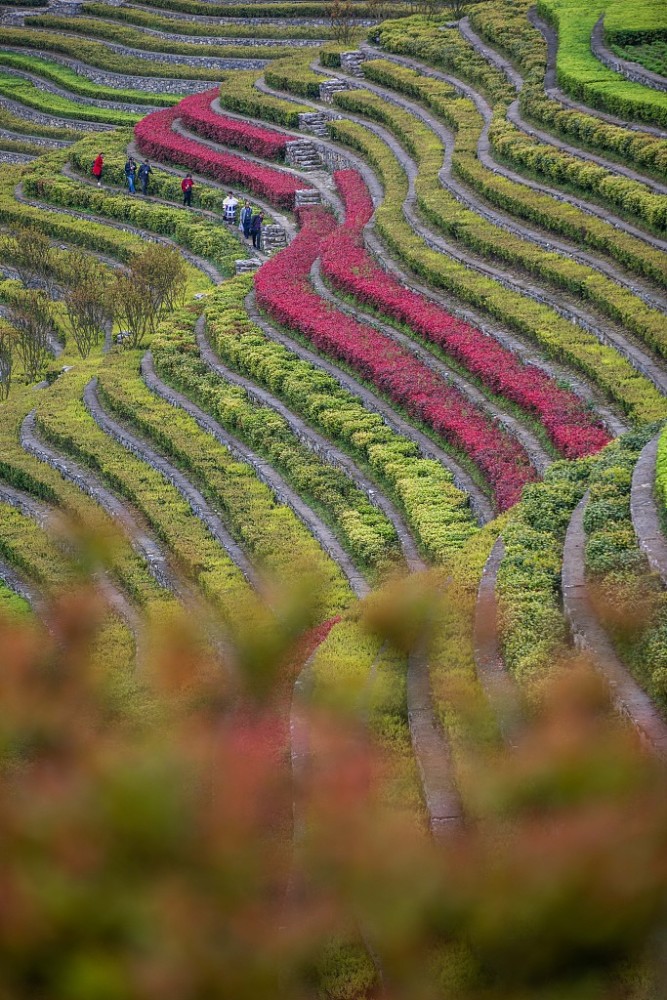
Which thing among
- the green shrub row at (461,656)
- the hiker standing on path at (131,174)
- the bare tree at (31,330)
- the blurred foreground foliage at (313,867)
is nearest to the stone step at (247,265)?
the bare tree at (31,330)

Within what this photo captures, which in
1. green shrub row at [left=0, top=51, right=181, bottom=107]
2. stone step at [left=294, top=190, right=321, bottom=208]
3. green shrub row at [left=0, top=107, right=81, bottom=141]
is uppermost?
stone step at [left=294, top=190, right=321, bottom=208]

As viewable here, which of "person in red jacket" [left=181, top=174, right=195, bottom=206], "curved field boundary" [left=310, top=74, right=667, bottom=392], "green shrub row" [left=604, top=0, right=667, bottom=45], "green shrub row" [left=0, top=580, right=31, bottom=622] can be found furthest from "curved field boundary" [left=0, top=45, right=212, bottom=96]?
"green shrub row" [left=0, top=580, right=31, bottom=622]

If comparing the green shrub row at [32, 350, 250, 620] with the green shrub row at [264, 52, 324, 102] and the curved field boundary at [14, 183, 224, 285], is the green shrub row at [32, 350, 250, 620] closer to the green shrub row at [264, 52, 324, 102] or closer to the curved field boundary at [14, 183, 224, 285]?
the curved field boundary at [14, 183, 224, 285]

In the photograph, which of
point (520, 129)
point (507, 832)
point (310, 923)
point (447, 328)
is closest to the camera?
point (310, 923)

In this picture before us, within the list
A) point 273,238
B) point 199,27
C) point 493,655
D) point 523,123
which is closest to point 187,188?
point 273,238

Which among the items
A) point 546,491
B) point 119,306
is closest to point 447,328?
point 546,491

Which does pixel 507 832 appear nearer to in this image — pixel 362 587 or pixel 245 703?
pixel 245 703
